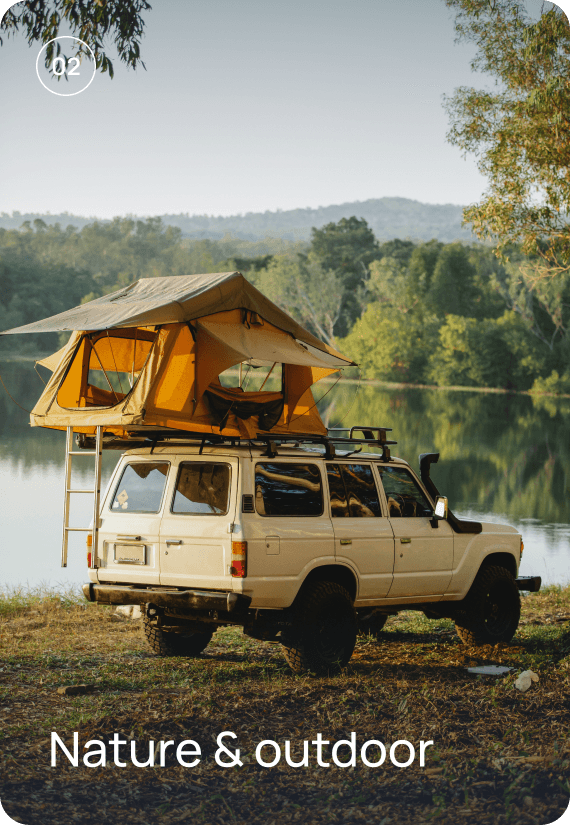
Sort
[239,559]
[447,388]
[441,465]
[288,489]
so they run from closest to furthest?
[239,559]
[288,489]
[441,465]
[447,388]

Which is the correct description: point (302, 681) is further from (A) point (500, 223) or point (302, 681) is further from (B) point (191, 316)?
(A) point (500, 223)

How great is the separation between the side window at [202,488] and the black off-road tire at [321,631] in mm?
1086

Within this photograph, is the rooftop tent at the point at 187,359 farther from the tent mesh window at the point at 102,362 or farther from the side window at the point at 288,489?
the side window at the point at 288,489

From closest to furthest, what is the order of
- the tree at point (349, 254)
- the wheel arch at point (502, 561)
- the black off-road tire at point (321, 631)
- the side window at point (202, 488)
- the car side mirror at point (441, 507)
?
the side window at point (202, 488) < the black off-road tire at point (321, 631) < the car side mirror at point (441, 507) < the wheel arch at point (502, 561) < the tree at point (349, 254)

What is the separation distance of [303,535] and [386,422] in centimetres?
4182

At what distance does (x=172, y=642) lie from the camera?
9172 millimetres

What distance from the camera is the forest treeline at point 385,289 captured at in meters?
48.1

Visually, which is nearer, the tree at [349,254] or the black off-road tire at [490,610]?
the black off-road tire at [490,610]

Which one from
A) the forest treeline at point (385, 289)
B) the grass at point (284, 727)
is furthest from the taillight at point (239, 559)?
the forest treeline at point (385, 289)

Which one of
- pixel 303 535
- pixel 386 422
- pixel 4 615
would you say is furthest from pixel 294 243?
pixel 303 535

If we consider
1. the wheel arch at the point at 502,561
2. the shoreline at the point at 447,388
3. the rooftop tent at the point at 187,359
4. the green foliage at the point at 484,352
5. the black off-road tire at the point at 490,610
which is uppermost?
the green foliage at the point at 484,352

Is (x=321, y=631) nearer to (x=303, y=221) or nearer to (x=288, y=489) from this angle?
(x=288, y=489)

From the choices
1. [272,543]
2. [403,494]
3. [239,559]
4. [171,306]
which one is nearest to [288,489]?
[272,543]

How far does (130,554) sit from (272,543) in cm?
129
